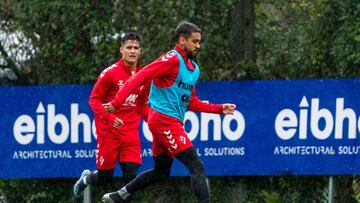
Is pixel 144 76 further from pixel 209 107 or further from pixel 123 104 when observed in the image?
pixel 123 104

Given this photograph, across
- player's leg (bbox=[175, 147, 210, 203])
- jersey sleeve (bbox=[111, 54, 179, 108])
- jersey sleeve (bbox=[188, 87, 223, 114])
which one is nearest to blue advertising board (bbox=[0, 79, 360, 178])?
jersey sleeve (bbox=[188, 87, 223, 114])

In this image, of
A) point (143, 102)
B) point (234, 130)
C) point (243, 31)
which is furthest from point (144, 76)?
point (243, 31)

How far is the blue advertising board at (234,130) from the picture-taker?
10.3 metres

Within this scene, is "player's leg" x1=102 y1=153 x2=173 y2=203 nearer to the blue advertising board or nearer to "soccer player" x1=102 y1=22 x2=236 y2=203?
"soccer player" x1=102 y1=22 x2=236 y2=203

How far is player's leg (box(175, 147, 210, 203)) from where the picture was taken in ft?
24.6

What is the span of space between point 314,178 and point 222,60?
221 centimetres

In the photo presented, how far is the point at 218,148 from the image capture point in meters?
10.6

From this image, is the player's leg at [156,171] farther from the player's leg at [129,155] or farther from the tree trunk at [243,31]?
the tree trunk at [243,31]

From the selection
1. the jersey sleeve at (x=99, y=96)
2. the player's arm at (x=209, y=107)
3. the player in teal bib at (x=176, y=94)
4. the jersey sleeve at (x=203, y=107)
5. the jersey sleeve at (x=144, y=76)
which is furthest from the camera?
the jersey sleeve at (x=99, y=96)

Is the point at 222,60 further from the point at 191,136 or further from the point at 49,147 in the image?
the point at 49,147

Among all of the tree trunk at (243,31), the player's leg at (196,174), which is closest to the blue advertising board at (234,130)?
the tree trunk at (243,31)

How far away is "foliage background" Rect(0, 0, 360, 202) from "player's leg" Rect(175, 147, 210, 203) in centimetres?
355

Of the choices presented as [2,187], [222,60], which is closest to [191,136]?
[222,60]

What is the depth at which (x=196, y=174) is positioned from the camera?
7.56 meters
